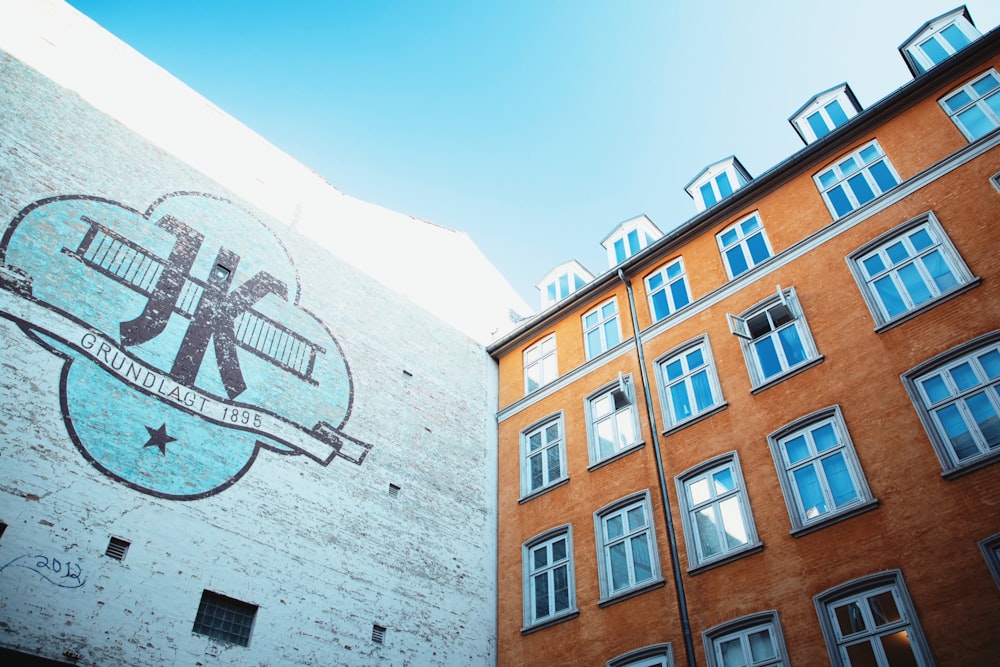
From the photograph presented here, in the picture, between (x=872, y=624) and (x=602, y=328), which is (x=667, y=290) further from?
(x=872, y=624)

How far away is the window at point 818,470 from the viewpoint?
1048 centimetres

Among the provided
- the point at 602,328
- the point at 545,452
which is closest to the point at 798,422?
the point at 602,328

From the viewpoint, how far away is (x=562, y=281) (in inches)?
785

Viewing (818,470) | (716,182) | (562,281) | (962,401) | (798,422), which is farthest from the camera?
(562,281)

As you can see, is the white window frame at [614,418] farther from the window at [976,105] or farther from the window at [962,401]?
the window at [976,105]

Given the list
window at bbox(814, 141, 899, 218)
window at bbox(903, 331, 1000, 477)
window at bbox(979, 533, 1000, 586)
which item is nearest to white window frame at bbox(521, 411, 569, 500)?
window at bbox(903, 331, 1000, 477)

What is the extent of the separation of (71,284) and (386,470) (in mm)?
6593

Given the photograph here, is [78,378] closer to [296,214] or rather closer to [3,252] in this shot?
[3,252]

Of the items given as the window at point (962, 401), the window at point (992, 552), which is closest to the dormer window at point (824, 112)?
the window at point (962, 401)

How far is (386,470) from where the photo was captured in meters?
14.9

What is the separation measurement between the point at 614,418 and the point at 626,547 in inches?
109

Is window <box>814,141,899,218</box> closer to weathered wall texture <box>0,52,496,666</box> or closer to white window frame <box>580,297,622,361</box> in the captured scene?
white window frame <box>580,297,622,361</box>

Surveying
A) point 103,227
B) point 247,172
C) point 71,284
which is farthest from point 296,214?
point 71,284

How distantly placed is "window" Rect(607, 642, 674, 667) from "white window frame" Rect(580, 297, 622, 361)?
6386 mm
